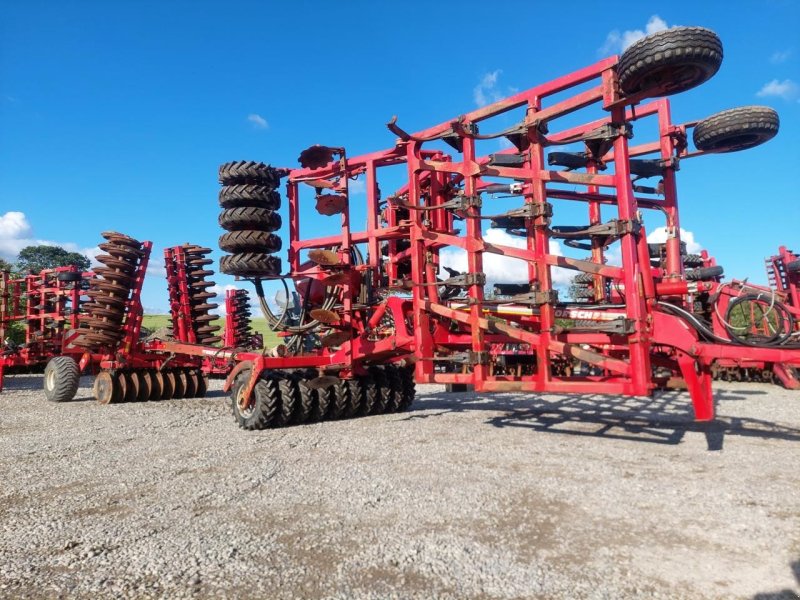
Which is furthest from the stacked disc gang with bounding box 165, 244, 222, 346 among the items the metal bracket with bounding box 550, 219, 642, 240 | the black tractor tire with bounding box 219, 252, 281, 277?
the metal bracket with bounding box 550, 219, 642, 240

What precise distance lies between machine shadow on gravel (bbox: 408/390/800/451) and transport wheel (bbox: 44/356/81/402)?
7862mm

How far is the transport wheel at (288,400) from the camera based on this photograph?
25.9 ft

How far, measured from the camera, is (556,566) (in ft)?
10.2

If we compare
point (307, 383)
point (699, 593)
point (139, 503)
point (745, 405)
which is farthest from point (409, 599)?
point (745, 405)

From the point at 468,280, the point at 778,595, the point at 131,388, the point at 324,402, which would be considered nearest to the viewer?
the point at 778,595

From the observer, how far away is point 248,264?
27.1ft

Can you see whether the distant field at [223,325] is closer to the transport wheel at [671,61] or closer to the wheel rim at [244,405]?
the wheel rim at [244,405]

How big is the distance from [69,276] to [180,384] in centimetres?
530

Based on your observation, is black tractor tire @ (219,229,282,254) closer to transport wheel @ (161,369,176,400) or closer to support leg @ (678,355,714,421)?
transport wheel @ (161,369,176,400)

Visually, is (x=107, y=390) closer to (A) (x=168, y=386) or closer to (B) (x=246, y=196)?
(A) (x=168, y=386)

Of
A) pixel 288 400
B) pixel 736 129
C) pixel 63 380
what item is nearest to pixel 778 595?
pixel 288 400

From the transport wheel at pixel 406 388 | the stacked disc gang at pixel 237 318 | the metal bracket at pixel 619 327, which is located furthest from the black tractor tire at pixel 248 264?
the stacked disc gang at pixel 237 318

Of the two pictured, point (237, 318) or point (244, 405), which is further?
point (237, 318)

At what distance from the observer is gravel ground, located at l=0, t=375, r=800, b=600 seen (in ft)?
9.71
